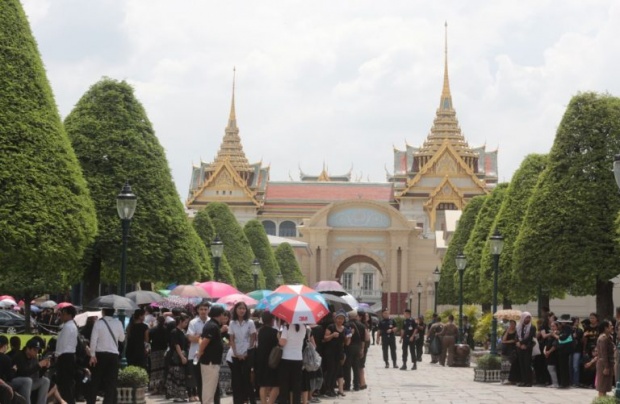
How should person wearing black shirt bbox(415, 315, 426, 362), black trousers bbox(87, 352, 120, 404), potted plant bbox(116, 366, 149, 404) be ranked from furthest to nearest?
person wearing black shirt bbox(415, 315, 426, 362) < potted plant bbox(116, 366, 149, 404) < black trousers bbox(87, 352, 120, 404)

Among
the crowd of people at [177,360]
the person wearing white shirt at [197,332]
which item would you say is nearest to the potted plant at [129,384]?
the crowd of people at [177,360]

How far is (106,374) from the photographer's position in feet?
55.1

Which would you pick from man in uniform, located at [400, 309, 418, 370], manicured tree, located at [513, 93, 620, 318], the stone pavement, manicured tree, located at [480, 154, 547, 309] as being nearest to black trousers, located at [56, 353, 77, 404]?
the stone pavement

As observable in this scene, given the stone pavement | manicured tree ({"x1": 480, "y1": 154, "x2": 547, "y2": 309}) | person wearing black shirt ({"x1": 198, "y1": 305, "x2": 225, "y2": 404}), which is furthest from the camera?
manicured tree ({"x1": 480, "y1": 154, "x2": 547, "y2": 309})

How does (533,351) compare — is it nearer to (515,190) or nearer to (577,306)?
(515,190)

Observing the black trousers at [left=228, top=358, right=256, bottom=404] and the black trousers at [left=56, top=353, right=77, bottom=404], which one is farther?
the black trousers at [left=228, top=358, right=256, bottom=404]

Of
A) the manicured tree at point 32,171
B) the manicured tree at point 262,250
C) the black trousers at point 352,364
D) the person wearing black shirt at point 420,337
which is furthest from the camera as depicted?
the manicured tree at point 262,250

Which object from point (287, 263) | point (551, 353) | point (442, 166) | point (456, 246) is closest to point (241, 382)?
point (551, 353)

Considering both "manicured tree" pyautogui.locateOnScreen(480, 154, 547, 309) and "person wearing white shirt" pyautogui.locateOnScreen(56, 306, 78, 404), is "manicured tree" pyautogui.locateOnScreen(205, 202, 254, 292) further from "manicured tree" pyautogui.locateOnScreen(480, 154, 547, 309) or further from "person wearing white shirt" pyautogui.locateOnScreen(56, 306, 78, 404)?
"person wearing white shirt" pyautogui.locateOnScreen(56, 306, 78, 404)

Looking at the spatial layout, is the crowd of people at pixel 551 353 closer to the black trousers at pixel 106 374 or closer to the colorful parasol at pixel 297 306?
the colorful parasol at pixel 297 306

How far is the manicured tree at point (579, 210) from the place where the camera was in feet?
113

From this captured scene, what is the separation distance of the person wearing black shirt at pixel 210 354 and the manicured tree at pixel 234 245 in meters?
45.8

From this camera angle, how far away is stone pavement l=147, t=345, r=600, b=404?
21.5 m

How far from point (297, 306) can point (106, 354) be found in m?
2.81
